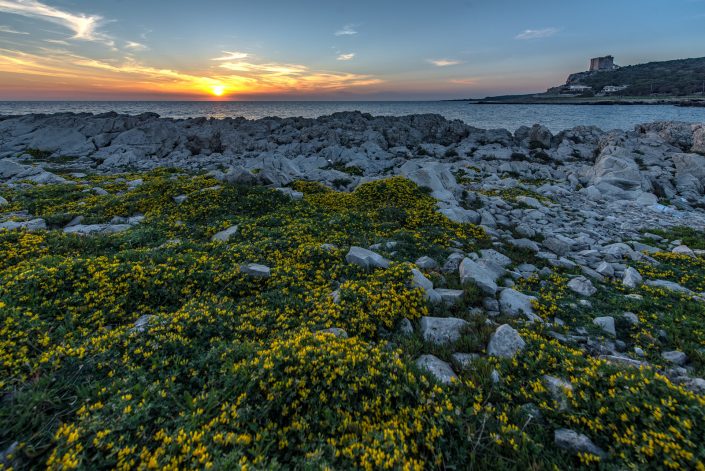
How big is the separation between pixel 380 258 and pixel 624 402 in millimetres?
5607

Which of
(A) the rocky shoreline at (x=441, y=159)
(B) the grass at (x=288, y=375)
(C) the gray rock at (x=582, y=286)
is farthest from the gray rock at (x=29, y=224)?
(C) the gray rock at (x=582, y=286)

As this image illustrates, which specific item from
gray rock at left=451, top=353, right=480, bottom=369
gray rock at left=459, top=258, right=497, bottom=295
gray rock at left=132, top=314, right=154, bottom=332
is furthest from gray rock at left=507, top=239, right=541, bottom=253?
gray rock at left=132, top=314, right=154, bottom=332

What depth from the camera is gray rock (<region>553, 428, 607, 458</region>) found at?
12.2ft

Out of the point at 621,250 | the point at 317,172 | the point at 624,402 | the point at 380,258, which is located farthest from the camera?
the point at 317,172

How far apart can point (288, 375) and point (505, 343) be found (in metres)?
3.76

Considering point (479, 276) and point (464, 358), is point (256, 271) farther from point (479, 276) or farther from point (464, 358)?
point (479, 276)

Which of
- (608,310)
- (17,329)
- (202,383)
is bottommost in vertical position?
(608,310)

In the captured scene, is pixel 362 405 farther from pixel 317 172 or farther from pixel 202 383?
pixel 317 172

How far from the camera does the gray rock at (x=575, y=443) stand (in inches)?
146

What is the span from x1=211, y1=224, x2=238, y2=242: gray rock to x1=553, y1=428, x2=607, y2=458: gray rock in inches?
374

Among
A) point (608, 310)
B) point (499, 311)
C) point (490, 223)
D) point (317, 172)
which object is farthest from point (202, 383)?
point (317, 172)

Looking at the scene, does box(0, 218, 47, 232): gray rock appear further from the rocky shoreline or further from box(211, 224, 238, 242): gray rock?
the rocky shoreline

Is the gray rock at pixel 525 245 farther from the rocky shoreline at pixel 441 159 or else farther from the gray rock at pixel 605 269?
the gray rock at pixel 605 269

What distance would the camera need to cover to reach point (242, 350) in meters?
5.09
